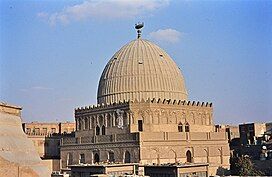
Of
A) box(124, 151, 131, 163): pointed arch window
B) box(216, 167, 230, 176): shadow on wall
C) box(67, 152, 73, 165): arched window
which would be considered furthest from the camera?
box(67, 152, 73, 165): arched window

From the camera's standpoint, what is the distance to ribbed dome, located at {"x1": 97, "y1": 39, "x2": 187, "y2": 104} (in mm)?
47906

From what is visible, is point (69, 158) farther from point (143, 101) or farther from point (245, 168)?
point (245, 168)

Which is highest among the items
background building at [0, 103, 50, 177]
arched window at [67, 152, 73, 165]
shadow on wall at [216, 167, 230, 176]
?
background building at [0, 103, 50, 177]

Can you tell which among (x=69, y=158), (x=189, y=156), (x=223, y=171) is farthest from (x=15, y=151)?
(x=223, y=171)

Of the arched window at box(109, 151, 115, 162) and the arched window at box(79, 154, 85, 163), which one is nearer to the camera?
the arched window at box(109, 151, 115, 162)

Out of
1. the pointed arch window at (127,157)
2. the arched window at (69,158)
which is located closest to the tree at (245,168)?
the pointed arch window at (127,157)

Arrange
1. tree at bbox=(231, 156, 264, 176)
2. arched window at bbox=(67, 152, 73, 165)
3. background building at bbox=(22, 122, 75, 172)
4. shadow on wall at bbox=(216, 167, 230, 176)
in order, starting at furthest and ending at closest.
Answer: background building at bbox=(22, 122, 75, 172)
arched window at bbox=(67, 152, 73, 165)
shadow on wall at bbox=(216, 167, 230, 176)
tree at bbox=(231, 156, 264, 176)

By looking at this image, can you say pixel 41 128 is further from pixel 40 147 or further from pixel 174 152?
pixel 174 152

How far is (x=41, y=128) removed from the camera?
64812 mm

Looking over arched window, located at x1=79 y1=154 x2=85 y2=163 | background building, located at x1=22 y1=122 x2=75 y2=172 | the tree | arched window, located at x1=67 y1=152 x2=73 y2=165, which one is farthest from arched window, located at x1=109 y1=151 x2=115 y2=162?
the tree

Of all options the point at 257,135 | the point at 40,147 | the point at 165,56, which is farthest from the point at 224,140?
the point at 40,147

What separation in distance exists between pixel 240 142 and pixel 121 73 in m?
18.2

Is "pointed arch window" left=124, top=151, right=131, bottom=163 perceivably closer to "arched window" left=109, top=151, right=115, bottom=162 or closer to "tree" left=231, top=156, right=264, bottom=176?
"arched window" left=109, top=151, right=115, bottom=162

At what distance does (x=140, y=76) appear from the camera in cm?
4822
